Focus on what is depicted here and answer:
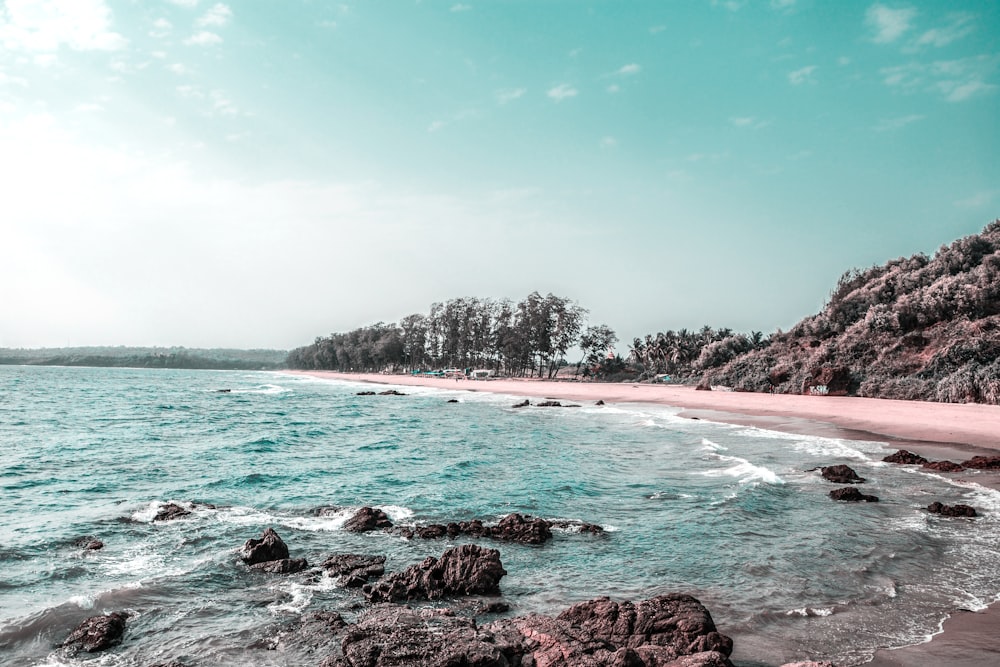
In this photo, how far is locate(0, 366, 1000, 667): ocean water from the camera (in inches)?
322

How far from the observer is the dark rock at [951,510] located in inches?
521

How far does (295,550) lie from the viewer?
38.8 ft

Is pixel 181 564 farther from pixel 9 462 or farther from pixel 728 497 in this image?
pixel 9 462

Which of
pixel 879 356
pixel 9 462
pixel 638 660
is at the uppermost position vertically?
pixel 879 356

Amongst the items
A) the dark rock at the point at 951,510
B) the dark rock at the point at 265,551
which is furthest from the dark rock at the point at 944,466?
the dark rock at the point at 265,551

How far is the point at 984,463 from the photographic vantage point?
18734mm

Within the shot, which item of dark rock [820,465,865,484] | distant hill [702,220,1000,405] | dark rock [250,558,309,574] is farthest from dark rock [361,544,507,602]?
distant hill [702,220,1000,405]

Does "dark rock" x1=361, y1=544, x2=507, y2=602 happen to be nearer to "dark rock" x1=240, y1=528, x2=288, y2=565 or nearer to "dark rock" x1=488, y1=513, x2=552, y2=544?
"dark rock" x1=240, y1=528, x2=288, y2=565

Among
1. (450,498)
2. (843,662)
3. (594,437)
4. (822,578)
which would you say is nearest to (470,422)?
(594,437)

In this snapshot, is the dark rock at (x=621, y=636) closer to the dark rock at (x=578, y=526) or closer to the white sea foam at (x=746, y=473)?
the dark rock at (x=578, y=526)

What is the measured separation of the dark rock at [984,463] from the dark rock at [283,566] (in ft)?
66.5

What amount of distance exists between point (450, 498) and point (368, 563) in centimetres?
631

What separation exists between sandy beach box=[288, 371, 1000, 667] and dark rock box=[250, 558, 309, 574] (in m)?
8.83

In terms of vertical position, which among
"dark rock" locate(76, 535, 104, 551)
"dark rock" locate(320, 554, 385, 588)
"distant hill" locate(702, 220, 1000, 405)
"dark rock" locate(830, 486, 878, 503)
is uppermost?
"distant hill" locate(702, 220, 1000, 405)
